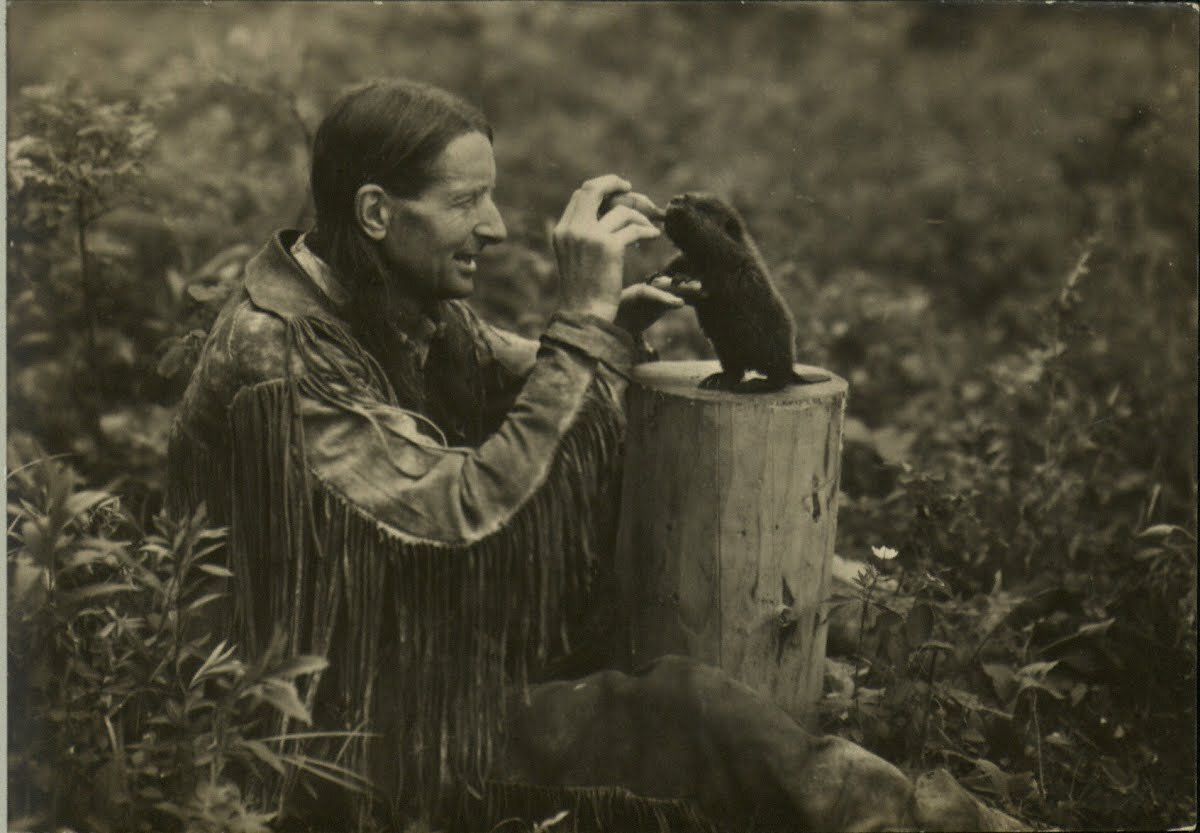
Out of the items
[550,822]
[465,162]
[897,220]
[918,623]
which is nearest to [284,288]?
[465,162]

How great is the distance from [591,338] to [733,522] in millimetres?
576

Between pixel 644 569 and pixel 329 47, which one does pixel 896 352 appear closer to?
pixel 644 569

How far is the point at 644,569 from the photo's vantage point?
3742 millimetres

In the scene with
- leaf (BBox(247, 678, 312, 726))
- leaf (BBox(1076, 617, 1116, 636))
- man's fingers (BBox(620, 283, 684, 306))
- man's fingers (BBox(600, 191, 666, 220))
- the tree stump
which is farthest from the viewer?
leaf (BBox(1076, 617, 1116, 636))

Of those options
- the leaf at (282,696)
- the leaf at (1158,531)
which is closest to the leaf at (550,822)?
the leaf at (282,696)

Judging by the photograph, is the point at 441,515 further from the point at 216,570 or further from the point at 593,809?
the point at 593,809

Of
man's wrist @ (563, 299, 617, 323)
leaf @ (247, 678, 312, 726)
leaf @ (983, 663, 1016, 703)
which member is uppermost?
man's wrist @ (563, 299, 617, 323)

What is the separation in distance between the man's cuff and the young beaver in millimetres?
251

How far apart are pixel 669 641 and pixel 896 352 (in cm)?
205

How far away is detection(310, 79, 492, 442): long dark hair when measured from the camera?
348 centimetres

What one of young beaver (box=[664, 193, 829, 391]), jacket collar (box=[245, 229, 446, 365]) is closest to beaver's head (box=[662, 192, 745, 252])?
young beaver (box=[664, 193, 829, 391])

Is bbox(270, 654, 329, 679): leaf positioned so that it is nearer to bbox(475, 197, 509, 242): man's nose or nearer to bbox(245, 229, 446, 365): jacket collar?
bbox(245, 229, 446, 365): jacket collar

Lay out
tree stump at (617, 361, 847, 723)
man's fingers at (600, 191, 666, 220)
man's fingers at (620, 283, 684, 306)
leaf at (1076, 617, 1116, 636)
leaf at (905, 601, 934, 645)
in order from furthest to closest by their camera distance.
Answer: leaf at (1076, 617, 1116, 636) → leaf at (905, 601, 934, 645) → man's fingers at (620, 283, 684, 306) → man's fingers at (600, 191, 666, 220) → tree stump at (617, 361, 847, 723)

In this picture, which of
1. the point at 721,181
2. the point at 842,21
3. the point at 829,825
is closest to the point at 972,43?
the point at 842,21
